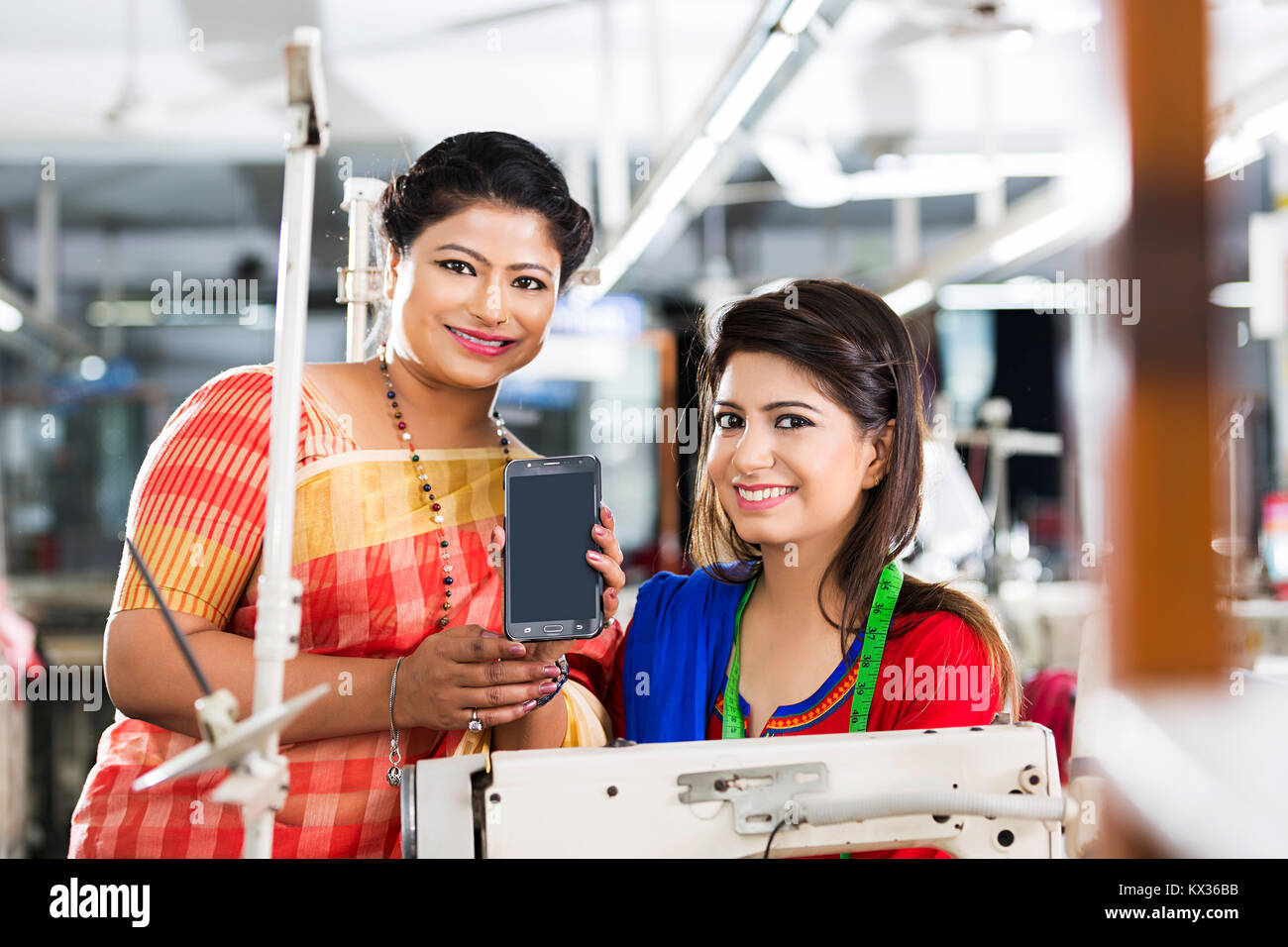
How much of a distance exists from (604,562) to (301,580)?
391 millimetres

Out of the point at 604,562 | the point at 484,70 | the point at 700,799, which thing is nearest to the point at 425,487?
the point at 604,562

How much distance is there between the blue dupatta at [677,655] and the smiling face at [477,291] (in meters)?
0.43

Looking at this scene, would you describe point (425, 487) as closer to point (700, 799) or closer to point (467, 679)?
point (467, 679)

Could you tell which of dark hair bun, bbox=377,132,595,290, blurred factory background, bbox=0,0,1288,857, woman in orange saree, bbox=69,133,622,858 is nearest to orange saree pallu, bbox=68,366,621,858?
woman in orange saree, bbox=69,133,622,858

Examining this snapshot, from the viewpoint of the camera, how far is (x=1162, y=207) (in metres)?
0.61

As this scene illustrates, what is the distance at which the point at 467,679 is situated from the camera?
1.18 meters

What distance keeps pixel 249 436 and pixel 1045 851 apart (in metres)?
0.96

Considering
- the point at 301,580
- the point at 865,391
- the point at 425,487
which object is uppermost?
the point at 865,391

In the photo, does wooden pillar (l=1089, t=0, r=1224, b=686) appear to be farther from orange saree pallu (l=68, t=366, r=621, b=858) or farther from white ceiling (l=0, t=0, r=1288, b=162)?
white ceiling (l=0, t=0, r=1288, b=162)

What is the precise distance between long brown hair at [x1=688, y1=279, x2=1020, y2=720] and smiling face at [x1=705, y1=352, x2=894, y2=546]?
3 cm

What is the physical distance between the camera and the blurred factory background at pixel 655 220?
246 centimetres

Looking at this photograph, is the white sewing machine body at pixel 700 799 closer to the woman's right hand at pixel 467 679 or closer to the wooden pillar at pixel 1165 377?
the woman's right hand at pixel 467 679

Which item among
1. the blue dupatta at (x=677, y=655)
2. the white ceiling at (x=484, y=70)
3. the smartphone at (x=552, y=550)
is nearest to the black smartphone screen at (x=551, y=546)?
the smartphone at (x=552, y=550)
